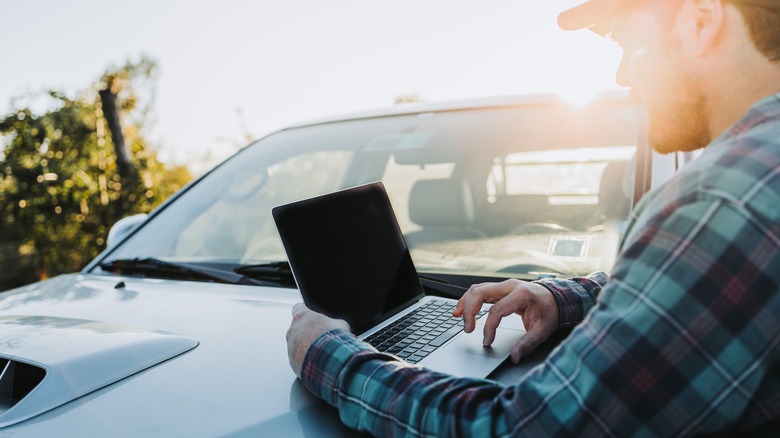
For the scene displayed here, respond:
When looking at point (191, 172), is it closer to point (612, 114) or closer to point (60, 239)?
point (60, 239)

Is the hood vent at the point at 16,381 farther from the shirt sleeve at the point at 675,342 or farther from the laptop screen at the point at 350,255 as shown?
the shirt sleeve at the point at 675,342

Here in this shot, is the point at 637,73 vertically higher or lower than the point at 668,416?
higher

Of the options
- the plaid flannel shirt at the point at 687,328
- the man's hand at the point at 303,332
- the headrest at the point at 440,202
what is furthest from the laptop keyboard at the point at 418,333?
the headrest at the point at 440,202

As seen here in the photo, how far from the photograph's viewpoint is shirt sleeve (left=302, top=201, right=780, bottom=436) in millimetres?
782

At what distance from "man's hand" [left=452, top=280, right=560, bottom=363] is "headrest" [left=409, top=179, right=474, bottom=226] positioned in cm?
94

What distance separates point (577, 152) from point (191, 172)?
41.0ft

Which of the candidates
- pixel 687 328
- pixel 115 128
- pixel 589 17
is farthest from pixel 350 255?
pixel 115 128

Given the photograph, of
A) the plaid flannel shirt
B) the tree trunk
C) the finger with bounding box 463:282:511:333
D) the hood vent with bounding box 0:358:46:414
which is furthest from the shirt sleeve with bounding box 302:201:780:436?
the tree trunk

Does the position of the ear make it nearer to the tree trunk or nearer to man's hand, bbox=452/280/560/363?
man's hand, bbox=452/280/560/363

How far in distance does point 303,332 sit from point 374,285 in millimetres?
407

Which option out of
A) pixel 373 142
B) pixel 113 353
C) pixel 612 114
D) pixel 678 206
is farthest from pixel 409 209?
pixel 678 206

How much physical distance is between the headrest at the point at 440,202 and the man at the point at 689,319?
144cm

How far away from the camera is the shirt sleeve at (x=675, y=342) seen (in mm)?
782

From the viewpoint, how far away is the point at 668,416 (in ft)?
2.63
